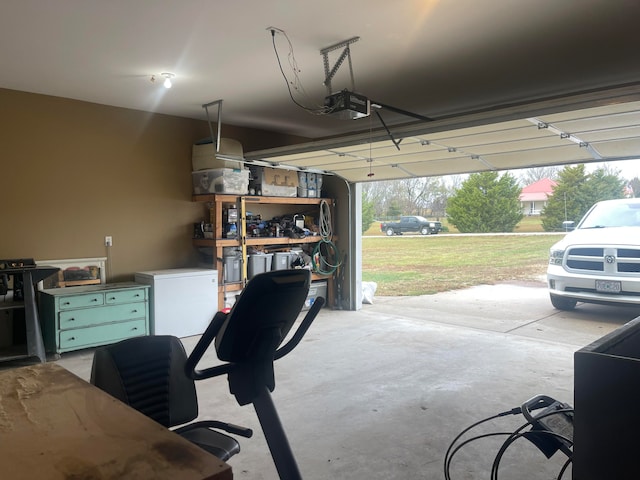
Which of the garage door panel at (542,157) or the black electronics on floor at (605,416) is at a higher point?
the garage door panel at (542,157)

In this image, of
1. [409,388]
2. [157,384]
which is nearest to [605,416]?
[157,384]

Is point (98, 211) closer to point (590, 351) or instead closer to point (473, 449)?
point (473, 449)

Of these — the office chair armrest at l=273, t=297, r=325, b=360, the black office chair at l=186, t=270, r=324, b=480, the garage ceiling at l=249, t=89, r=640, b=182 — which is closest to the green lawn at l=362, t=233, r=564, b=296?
the garage ceiling at l=249, t=89, r=640, b=182

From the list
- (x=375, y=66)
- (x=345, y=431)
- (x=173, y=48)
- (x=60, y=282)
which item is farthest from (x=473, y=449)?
(x=60, y=282)

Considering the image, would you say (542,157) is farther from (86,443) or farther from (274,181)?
(86,443)

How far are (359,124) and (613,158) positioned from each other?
3.39m

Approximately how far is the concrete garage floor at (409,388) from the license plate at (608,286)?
0.49 metres

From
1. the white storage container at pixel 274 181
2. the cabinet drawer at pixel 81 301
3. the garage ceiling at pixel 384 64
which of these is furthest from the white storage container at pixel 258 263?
the cabinet drawer at pixel 81 301

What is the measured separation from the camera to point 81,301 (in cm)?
502

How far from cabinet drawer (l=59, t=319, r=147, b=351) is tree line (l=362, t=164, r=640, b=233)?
6.70 metres

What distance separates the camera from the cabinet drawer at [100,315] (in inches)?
194

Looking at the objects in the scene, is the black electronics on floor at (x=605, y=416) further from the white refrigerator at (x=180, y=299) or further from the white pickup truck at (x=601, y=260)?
the white pickup truck at (x=601, y=260)

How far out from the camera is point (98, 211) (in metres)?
5.72

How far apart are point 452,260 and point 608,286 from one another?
7547mm
